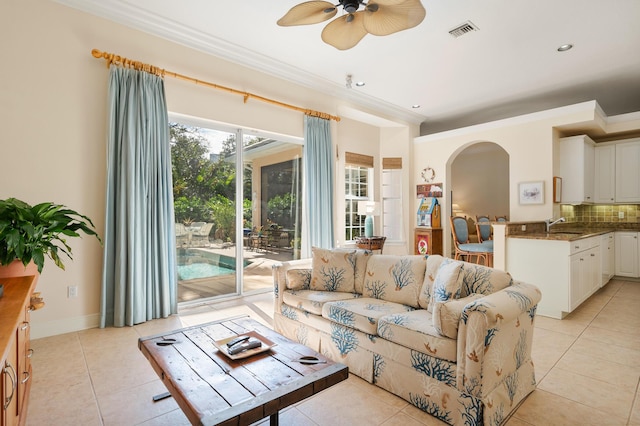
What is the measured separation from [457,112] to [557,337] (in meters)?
4.57

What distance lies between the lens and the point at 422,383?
196 cm

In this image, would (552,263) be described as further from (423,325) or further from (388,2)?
(388,2)

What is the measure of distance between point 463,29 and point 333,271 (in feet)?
9.76

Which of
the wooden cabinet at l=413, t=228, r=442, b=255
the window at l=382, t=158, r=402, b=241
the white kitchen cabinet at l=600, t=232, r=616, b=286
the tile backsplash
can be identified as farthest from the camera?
the window at l=382, t=158, r=402, b=241

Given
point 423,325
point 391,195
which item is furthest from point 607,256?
point 423,325

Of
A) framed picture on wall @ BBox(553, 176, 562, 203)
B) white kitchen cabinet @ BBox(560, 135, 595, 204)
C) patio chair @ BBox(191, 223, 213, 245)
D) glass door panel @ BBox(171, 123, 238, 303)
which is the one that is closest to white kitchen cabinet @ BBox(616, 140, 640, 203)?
white kitchen cabinet @ BBox(560, 135, 595, 204)

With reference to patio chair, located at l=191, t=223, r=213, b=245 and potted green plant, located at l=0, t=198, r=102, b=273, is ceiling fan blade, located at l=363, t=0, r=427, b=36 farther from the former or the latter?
patio chair, located at l=191, t=223, r=213, b=245

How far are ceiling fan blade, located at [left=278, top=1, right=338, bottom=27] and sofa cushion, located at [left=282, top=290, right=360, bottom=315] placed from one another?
7.37 feet

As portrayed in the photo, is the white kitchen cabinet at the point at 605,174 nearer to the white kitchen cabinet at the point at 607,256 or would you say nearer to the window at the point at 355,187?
the white kitchen cabinet at the point at 607,256

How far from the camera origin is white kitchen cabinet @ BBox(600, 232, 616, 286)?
4930 millimetres

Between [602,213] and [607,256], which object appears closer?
[607,256]

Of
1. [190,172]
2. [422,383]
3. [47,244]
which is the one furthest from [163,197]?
[422,383]

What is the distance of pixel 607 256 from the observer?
17.1 feet

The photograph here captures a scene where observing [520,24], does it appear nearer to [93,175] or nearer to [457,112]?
[457,112]
